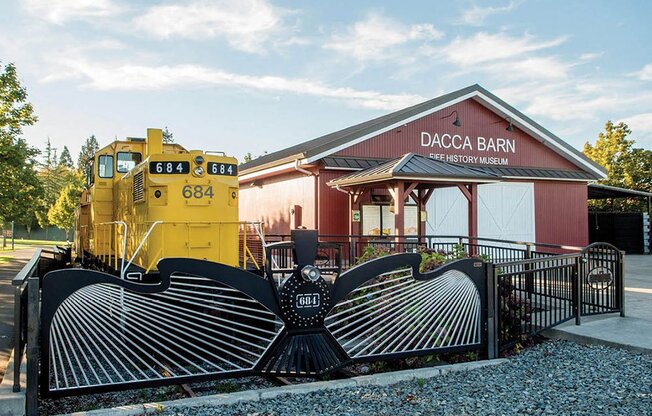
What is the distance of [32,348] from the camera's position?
14.0ft

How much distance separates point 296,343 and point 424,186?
11756mm

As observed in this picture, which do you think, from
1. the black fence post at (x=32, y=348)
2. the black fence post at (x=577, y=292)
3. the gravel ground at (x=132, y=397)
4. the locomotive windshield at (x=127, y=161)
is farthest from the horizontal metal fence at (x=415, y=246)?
the black fence post at (x=32, y=348)

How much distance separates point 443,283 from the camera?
6.13 m

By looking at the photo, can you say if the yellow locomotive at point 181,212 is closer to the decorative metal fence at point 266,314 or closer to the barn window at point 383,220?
the decorative metal fence at point 266,314

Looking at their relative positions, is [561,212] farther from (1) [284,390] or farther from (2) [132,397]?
(2) [132,397]

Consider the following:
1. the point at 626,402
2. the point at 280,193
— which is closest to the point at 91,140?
the point at 280,193

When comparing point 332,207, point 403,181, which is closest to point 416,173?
point 403,181

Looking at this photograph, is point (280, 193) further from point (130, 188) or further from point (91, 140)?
point (91, 140)

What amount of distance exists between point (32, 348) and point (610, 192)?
2722 cm

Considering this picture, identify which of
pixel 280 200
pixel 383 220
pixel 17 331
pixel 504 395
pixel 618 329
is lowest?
pixel 504 395

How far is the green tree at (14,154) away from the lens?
19.8 meters

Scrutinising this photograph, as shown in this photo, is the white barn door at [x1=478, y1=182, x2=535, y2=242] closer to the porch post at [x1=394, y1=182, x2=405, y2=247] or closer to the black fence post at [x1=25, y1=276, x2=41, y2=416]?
the porch post at [x1=394, y1=182, x2=405, y2=247]

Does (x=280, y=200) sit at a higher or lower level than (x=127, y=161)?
lower

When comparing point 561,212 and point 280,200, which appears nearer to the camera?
point 280,200
